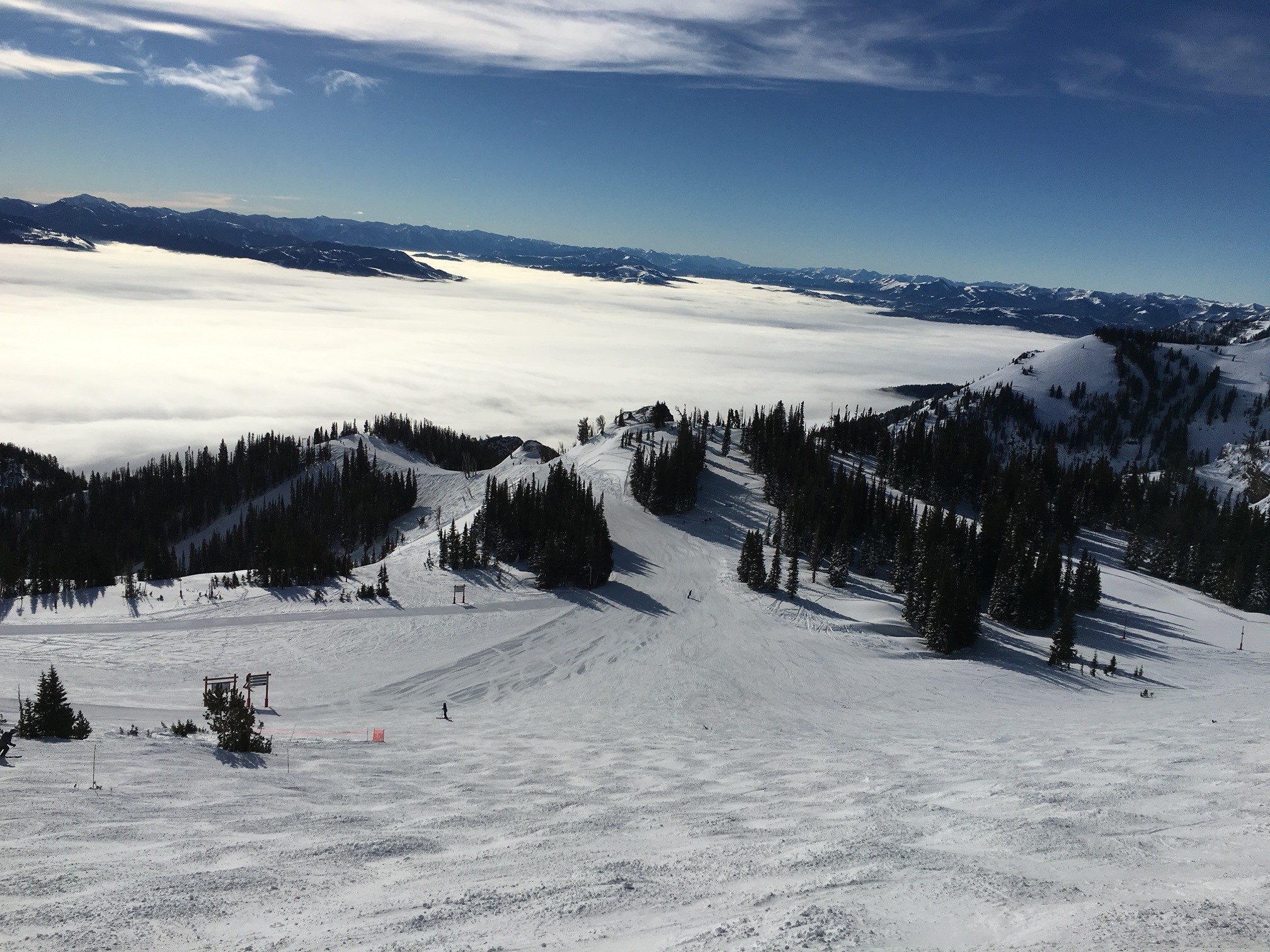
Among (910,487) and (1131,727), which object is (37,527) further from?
(1131,727)

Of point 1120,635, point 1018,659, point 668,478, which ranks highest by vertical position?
point 668,478

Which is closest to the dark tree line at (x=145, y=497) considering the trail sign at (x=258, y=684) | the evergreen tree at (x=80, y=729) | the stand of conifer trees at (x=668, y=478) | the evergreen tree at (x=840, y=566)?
the stand of conifer trees at (x=668, y=478)

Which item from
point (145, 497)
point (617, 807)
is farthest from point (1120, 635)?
point (145, 497)

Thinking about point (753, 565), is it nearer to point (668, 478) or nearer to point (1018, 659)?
point (1018, 659)

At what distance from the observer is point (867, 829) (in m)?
19.2

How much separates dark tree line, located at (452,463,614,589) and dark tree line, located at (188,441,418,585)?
34.1 metres

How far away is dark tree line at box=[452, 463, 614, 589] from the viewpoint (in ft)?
249

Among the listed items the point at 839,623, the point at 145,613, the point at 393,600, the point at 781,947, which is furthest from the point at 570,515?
the point at 781,947

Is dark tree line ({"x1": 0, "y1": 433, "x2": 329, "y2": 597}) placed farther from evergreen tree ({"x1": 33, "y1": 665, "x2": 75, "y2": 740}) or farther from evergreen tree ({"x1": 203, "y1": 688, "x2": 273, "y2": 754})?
evergreen tree ({"x1": 203, "y1": 688, "x2": 273, "y2": 754})

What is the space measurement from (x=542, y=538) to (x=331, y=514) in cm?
8398

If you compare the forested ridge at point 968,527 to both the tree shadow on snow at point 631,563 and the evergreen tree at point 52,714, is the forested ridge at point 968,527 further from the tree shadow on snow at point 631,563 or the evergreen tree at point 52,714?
the evergreen tree at point 52,714

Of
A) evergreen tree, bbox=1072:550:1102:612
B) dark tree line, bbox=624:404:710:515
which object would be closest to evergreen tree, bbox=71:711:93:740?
dark tree line, bbox=624:404:710:515

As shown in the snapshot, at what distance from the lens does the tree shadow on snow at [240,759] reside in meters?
24.1

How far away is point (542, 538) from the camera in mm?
80312
